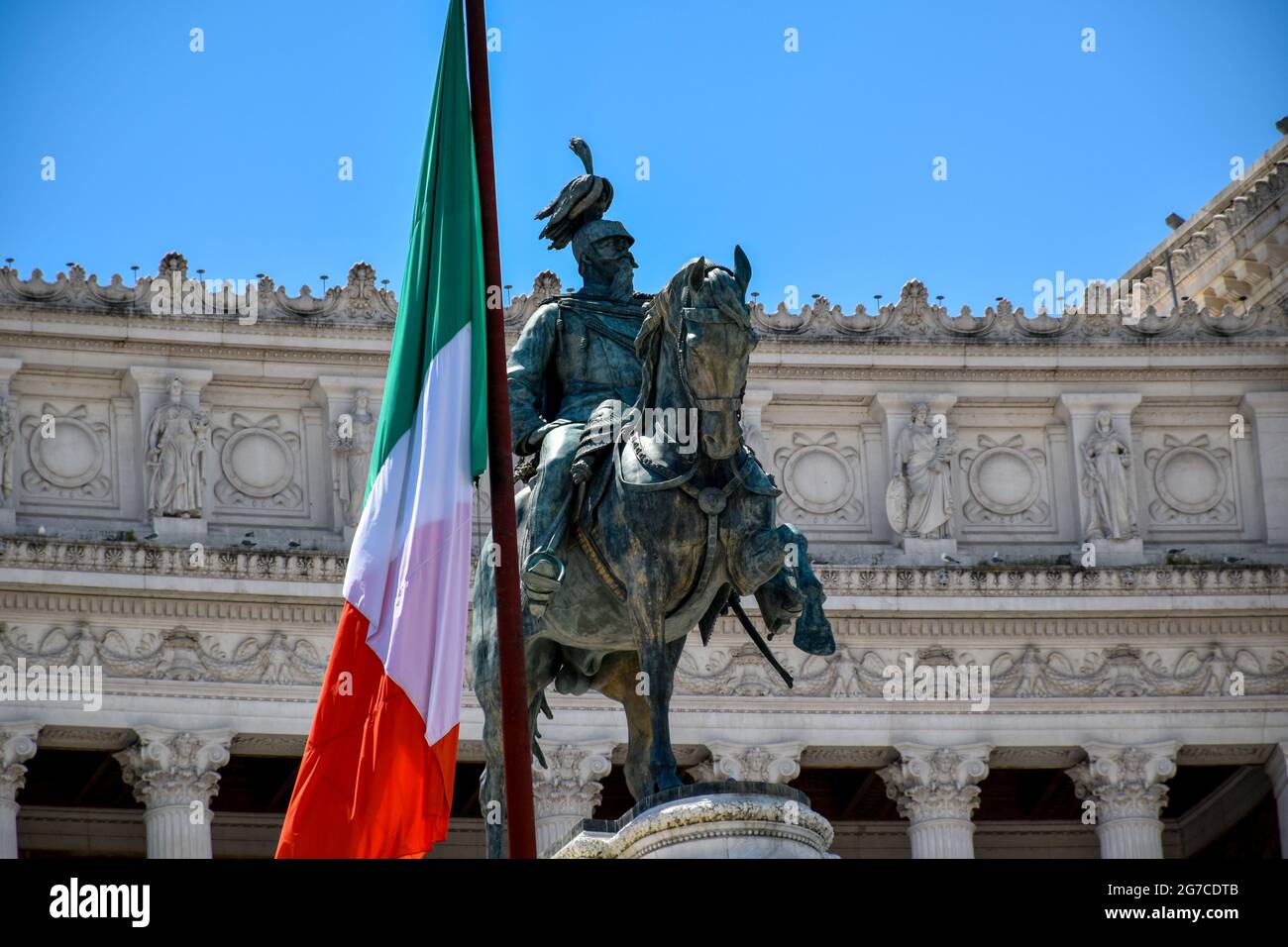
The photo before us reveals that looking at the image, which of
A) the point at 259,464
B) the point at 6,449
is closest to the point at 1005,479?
the point at 259,464

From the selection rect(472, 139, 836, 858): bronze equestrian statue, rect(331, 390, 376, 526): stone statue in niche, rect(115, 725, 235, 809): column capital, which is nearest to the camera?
rect(472, 139, 836, 858): bronze equestrian statue

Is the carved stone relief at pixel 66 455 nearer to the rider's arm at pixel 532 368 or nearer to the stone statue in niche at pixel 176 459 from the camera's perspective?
the stone statue in niche at pixel 176 459

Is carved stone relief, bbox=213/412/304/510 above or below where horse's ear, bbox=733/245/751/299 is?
above

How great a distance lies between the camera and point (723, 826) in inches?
645

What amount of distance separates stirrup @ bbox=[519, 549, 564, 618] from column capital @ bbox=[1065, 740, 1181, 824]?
2725 cm

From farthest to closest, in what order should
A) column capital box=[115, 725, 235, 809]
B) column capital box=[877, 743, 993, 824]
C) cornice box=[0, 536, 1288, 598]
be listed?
column capital box=[877, 743, 993, 824], cornice box=[0, 536, 1288, 598], column capital box=[115, 725, 235, 809]

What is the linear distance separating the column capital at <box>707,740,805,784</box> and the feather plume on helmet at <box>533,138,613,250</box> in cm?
2371

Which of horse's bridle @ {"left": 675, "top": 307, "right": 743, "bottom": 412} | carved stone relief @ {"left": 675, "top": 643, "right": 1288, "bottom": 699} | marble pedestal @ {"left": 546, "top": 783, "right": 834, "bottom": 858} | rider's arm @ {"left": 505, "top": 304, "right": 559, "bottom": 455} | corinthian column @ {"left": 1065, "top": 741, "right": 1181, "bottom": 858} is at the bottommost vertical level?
marble pedestal @ {"left": 546, "top": 783, "right": 834, "bottom": 858}

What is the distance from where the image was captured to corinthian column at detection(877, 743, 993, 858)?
43.4m

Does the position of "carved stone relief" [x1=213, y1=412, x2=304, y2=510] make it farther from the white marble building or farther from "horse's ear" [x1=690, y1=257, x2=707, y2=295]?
"horse's ear" [x1=690, y1=257, x2=707, y2=295]

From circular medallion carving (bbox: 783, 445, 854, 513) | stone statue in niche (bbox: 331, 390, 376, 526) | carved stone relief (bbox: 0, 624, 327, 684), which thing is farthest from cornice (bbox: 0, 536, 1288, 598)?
circular medallion carving (bbox: 783, 445, 854, 513)

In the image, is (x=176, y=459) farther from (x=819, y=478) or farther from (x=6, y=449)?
(x=819, y=478)

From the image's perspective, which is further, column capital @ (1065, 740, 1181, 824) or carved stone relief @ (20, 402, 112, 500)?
column capital @ (1065, 740, 1181, 824)
